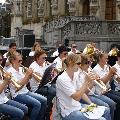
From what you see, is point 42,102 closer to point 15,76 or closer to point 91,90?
point 15,76

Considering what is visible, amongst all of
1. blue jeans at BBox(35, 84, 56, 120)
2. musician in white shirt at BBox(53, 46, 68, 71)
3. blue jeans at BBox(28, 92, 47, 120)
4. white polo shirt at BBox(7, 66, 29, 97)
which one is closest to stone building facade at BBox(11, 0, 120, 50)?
musician in white shirt at BBox(53, 46, 68, 71)

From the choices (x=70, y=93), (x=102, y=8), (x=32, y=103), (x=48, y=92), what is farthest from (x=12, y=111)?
(x=102, y=8)

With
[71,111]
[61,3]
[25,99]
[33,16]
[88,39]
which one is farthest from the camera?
[33,16]

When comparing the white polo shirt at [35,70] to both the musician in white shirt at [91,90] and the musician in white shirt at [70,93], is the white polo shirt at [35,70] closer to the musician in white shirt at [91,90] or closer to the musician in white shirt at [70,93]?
the musician in white shirt at [91,90]

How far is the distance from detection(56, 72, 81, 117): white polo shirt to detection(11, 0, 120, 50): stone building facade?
19815 mm

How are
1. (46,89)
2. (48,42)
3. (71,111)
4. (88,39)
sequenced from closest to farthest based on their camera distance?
(71,111)
(46,89)
(88,39)
(48,42)

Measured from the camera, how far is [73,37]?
27406 millimetres

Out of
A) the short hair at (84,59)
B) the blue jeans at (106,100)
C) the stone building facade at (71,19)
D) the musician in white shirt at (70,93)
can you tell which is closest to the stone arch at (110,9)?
the stone building facade at (71,19)

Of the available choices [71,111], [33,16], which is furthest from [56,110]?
[33,16]

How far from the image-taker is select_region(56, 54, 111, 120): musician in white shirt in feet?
23.2

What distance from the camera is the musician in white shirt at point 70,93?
7.07m

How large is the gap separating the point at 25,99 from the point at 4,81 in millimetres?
1162

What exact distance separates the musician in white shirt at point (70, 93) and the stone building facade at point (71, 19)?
64.8 ft

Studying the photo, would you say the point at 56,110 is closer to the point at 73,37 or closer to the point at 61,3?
the point at 73,37
